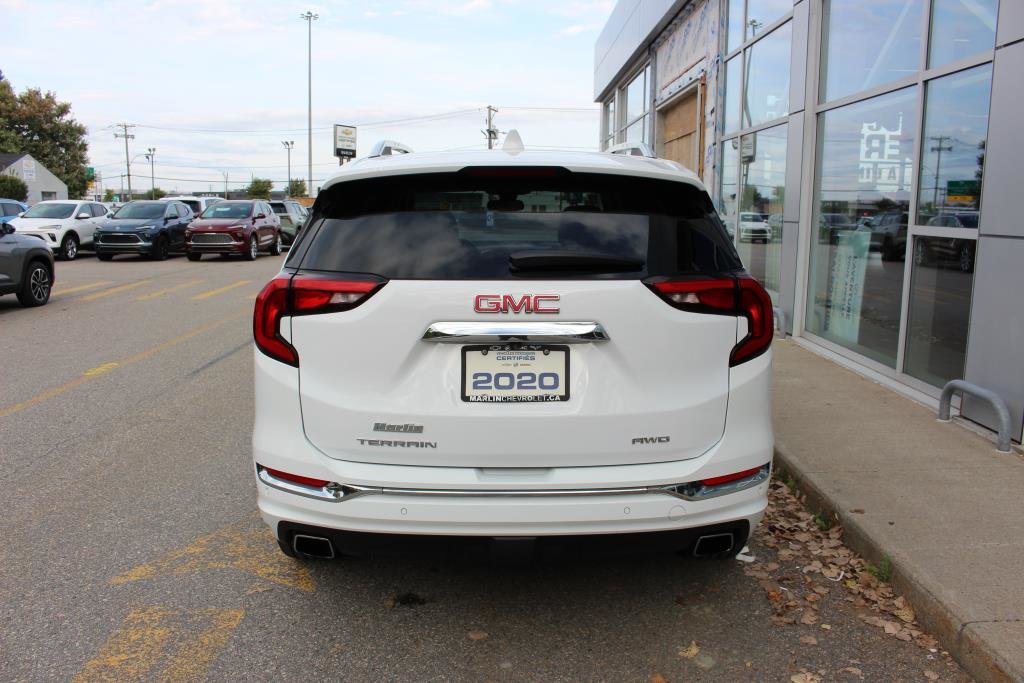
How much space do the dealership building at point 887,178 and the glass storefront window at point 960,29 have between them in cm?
1

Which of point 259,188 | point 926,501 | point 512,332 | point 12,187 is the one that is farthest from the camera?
point 259,188

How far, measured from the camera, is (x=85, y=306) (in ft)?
44.2

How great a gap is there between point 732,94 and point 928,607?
10681mm

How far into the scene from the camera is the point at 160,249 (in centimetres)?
2389

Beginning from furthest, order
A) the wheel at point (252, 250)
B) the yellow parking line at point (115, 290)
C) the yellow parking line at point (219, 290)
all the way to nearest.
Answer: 1. the wheel at point (252, 250)
2. the yellow parking line at point (219, 290)
3. the yellow parking line at point (115, 290)

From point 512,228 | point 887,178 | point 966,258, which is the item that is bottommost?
point 966,258

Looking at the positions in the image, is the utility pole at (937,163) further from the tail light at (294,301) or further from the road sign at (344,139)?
the road sign at (344,139)

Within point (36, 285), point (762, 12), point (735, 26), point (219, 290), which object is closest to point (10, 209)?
point (219, 290)

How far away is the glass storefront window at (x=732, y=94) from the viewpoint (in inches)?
487

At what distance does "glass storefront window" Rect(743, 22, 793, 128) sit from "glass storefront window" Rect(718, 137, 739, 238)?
2.30 ft

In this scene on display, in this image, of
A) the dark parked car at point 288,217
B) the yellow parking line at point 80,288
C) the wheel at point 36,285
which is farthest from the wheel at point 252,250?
the wheel at point 36,285

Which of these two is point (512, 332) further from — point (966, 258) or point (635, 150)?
point (966, 258)

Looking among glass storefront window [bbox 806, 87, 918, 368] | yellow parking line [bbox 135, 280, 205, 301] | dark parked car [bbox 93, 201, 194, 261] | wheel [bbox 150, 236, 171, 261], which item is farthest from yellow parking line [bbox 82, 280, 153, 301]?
glass storefront window [bbox 806, 87, 918, 368]

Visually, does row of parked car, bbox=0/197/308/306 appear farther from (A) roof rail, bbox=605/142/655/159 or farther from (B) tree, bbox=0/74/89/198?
(B) tree, bbox=0/74/89/198
